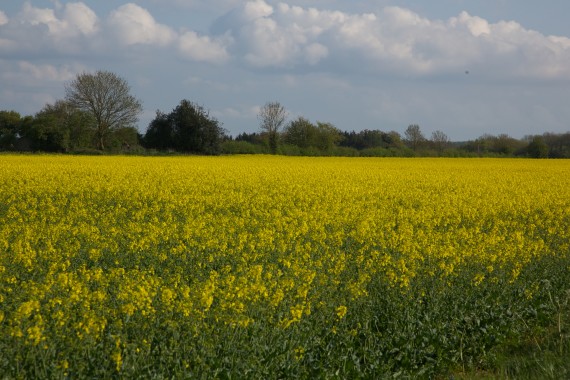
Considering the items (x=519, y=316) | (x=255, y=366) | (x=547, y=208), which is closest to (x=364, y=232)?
(x=519, y=316)

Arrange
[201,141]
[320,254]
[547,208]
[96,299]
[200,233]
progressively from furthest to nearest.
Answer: [201,141] < [547,208] < [200,233] < [320,254] < [96,299]

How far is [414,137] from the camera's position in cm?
8081

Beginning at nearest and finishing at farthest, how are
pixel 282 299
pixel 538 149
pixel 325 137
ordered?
1. pixel 282 299
2. pixel 538 149
3. pixel 325 137

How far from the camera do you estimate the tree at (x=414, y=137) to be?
262ft

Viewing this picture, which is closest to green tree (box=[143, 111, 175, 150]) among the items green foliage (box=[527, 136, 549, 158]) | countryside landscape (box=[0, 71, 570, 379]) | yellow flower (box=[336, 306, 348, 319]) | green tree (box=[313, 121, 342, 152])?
green tree (box=[313, 121, 342, 152])

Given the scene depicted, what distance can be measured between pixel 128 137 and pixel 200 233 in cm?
4820

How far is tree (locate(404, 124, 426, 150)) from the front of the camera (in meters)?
80.0

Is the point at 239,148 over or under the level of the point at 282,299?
over

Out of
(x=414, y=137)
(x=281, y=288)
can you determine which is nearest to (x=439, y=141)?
(x=414, y=137)

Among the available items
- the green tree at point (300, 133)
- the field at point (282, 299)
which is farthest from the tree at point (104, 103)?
the field at point (282, 299)

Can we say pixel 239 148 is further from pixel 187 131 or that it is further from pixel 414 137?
pixel 414 137

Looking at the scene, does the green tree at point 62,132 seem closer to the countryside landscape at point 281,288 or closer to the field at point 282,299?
the countryside landscape at point 281,288

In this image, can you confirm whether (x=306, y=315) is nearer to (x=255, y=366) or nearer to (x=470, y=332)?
(x=255, y=366)

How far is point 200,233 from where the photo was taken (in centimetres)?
1116
